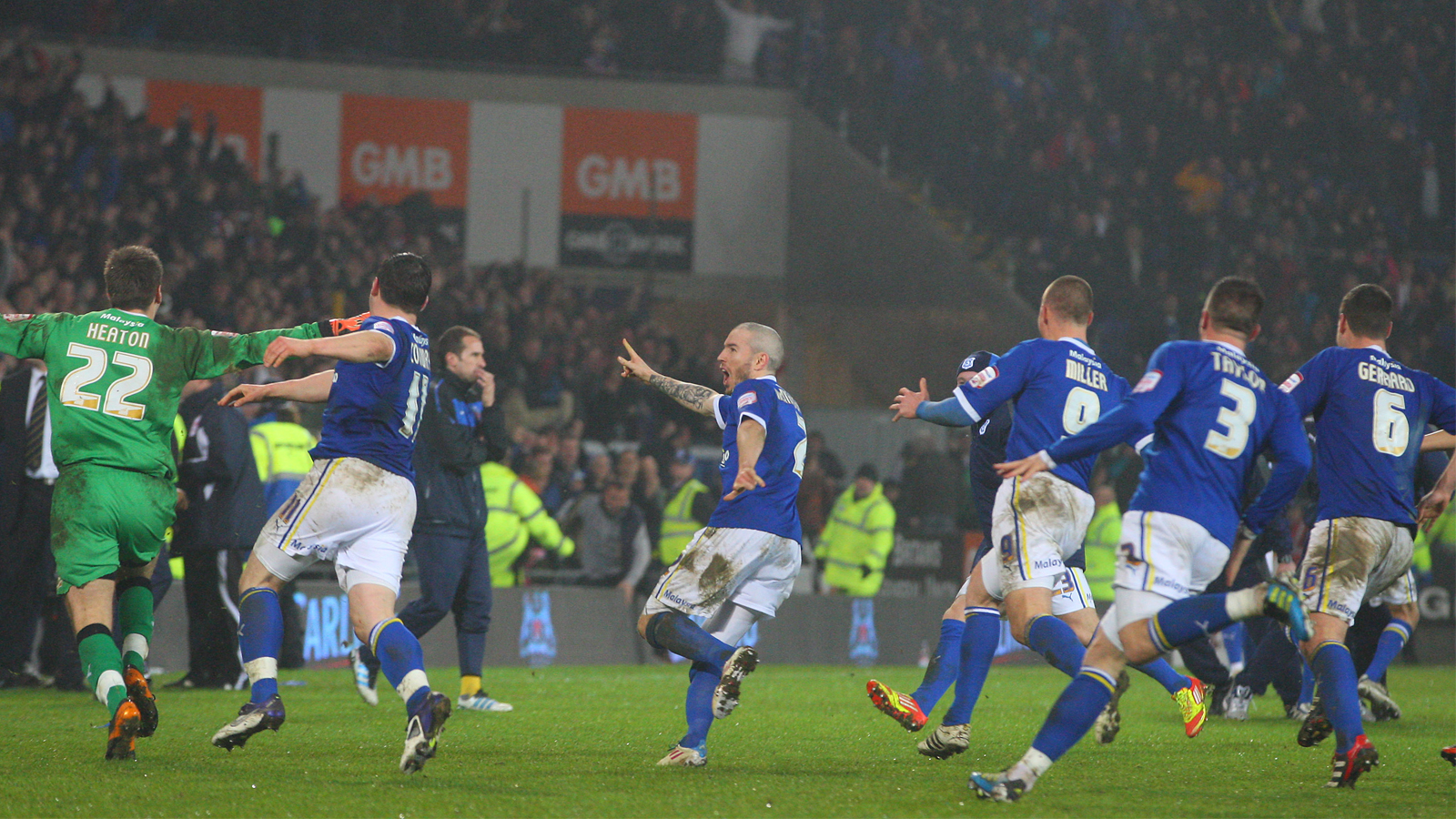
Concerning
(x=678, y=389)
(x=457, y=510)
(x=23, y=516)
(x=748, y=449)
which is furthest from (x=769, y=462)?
(x=23, y=516)

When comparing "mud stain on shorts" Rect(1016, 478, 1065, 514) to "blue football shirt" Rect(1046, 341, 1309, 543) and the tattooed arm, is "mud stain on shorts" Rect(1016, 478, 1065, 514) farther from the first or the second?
the tattooed arm

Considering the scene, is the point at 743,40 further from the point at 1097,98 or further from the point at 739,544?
the point at 739,544

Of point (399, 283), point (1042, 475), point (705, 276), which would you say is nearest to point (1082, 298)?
point (1042, 475)

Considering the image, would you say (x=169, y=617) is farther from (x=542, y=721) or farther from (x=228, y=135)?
(x=228, y=135)

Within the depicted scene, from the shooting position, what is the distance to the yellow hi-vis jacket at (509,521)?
1348 cm

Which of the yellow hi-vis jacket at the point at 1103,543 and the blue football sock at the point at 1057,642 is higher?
the blue football sock at the point at 1057,642

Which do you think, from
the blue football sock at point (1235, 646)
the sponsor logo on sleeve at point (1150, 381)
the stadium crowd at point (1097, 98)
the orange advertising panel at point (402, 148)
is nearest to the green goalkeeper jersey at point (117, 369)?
the sponsor logo on sleeve at point (1150, 381)

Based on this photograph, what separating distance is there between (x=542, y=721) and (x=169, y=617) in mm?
4705

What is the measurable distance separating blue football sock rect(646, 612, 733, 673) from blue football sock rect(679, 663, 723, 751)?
0.07m

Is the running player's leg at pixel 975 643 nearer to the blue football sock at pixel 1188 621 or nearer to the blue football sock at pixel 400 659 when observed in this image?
the blue football sock at pixel 1188 621

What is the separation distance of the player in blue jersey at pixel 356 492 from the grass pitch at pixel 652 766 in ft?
1.80

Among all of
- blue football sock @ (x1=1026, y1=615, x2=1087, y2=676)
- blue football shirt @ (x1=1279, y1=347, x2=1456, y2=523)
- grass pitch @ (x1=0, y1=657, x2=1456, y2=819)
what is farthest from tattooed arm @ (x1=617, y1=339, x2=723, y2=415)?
blue football shirt @ (x1=1279, y1=347, x2=1456, y2=523)

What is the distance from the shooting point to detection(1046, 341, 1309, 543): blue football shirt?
227 inches

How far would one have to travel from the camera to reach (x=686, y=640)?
669cm
